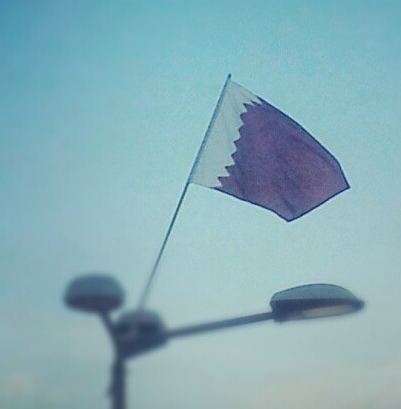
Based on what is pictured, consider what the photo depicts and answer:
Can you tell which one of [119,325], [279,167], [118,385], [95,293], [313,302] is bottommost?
[118,385]

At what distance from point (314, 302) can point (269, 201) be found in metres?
1.82

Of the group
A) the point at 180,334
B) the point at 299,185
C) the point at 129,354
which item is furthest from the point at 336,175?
the point at 129,354

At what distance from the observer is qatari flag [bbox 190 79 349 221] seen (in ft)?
28.0

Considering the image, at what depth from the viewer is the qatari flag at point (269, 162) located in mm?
8539

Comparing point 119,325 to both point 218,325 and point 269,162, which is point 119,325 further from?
point 269,162

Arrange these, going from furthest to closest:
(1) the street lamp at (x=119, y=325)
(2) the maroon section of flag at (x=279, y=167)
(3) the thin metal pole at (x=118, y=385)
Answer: (2) the maroon section of flag at (x=279, y=167)
(1) the street lamp at (x=119, y=325)
(3) the thin metal pole at (x=118, y=385)

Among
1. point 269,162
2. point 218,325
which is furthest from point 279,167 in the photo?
point 218,325

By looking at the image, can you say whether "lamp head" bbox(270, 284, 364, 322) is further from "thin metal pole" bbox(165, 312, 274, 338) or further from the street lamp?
the street lamp

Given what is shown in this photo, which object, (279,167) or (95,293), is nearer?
(95,293)

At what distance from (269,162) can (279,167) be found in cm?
16

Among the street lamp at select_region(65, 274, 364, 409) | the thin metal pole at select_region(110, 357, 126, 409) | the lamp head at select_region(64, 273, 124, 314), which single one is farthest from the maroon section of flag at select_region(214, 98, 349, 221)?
the thin metal pole at select_region(110, 357, 126, 409)

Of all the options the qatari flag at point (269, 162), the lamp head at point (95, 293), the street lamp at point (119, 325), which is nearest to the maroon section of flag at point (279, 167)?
the qatari flag at point (269, 162)

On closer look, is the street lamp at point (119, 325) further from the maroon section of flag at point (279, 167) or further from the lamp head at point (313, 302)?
the maroon section of flag at point (279, 167)

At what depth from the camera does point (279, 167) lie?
29.7 feet
